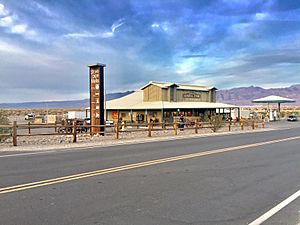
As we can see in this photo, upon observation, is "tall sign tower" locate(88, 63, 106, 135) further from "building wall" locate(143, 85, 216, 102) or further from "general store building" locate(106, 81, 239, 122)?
"building wall" locate(143, 85, 216, 102)

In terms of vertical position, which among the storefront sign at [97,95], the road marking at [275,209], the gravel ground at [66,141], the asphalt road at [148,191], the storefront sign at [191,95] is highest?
the storefront sign at [191,95]

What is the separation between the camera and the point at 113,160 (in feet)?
39.8

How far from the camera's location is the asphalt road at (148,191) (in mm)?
5734

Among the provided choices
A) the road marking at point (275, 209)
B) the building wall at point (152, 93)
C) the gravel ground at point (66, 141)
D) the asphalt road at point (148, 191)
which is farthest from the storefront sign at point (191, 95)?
the road marking at point (275, 209)

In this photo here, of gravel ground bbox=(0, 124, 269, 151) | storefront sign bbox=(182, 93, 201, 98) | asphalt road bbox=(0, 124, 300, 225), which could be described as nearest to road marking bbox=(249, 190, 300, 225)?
asphalt road bbox=(0, 124, 300, 225)

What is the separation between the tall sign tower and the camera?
2759 cm

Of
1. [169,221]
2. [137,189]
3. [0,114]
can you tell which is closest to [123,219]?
[169,221]

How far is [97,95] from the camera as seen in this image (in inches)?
1095

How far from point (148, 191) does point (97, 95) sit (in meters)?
21.0

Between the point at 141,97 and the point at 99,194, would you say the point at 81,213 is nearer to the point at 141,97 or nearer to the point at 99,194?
the point at 99,194

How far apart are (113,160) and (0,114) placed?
40.2ft

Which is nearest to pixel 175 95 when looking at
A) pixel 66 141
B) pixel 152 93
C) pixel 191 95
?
pixel 152 93

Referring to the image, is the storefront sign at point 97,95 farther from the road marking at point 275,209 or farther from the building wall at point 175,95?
the building wall at point 175,95

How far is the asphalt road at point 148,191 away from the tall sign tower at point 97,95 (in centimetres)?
1539
